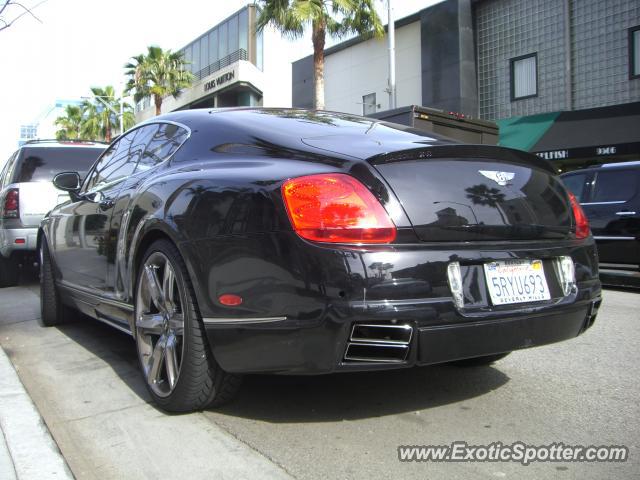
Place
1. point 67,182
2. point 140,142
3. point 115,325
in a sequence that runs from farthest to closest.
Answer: point 67,182, point 140,142, point 115,325

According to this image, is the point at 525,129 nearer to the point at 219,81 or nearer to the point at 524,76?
the point at 524,76

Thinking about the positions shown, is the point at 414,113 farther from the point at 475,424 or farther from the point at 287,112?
the point at 475,424

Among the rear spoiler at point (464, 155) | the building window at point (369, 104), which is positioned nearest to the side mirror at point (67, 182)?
the rear spoiler at point (464, 155)

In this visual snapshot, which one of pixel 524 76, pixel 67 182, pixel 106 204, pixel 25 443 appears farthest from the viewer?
pixel 524 76

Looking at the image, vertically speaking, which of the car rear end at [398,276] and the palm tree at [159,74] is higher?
the palm tree at [159,74]

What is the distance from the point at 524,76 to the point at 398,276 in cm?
1644

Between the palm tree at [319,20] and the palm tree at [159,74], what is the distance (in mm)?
16645

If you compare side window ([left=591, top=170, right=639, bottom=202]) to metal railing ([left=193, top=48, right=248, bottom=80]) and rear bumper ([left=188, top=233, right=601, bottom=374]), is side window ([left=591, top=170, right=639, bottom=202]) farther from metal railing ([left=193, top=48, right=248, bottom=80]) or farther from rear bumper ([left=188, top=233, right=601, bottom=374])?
metal railing ([left=193, top=48, right=248, bottom=80])

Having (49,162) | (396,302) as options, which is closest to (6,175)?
(49,162)

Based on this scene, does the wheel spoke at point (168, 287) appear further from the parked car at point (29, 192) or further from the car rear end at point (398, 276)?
the parked car at point (29, 192)

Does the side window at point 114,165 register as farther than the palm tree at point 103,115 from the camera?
No

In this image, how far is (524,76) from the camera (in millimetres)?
16984

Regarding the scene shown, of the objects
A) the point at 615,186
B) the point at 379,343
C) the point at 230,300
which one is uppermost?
the point at 615,186

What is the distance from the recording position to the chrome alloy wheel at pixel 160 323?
2.92m
